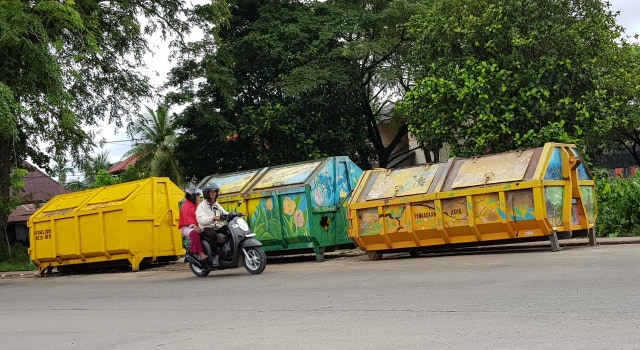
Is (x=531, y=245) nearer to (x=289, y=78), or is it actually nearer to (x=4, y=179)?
(x=289, y=78)

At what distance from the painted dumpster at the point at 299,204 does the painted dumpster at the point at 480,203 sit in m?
1.20

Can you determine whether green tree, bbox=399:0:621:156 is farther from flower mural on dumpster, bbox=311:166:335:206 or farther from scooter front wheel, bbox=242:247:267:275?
scooter front wheel, bbox=242:247:267:275

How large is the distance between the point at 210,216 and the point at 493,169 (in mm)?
5167

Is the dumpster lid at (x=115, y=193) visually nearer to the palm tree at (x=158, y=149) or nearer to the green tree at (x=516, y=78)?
the green tree at (x=516, y=78)

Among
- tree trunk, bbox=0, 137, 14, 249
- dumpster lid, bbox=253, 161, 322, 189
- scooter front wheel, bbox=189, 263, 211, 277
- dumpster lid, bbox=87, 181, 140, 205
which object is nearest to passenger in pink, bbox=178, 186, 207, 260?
scooter front wheel, bbox=189, 263, 211, 277

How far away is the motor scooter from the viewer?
12.1 m

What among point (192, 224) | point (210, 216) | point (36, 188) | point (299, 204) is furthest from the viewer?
point (36, 188)

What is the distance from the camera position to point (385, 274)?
1073 cm

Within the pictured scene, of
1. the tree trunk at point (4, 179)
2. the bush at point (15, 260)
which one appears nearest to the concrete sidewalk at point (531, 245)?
the bush at point (15, 260)

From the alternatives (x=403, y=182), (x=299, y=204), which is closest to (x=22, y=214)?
(x=299, y=204)

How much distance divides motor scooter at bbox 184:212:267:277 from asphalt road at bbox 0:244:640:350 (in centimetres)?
26

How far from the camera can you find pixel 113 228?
16.6 metres

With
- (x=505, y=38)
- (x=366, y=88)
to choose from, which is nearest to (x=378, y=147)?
(x=366, y=88)

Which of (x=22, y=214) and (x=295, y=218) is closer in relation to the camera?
(x=295, y=218)
